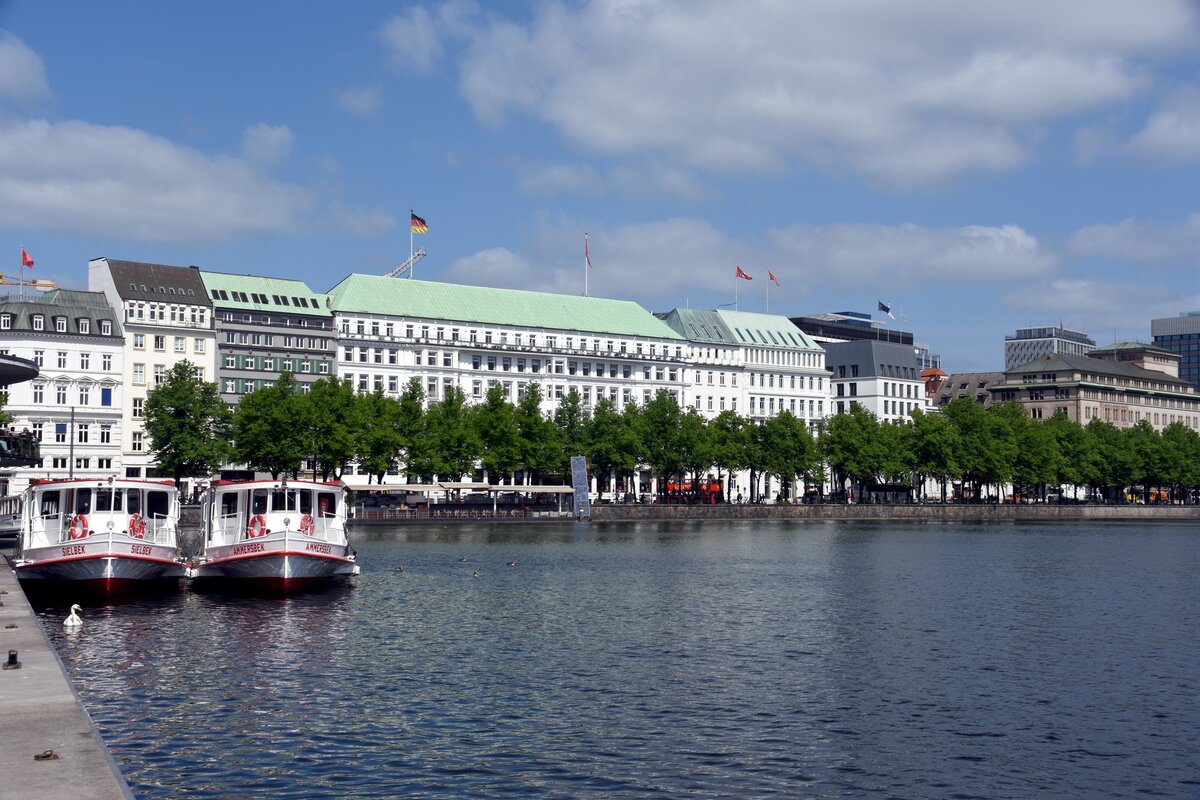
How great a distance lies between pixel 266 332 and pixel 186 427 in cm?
2779

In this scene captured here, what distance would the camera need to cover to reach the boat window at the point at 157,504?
6391 cm

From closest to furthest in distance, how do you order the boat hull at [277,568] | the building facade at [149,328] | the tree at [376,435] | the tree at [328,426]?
1. the boat hull at [277,568]
2. the tree at [328,426]
3. the tree at [376,435]
4. the building facade at [149,328]

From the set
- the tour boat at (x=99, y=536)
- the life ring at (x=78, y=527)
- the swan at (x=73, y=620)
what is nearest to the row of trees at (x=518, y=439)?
the tour boat at (x=99, y=536)

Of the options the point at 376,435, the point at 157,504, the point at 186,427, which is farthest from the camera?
the point at 376,435

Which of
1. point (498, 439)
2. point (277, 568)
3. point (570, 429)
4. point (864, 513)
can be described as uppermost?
point (570, 429)

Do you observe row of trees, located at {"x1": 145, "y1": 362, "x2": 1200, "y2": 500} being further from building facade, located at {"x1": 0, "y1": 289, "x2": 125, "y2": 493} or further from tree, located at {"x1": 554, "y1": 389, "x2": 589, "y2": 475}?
building facade, located at {"x1": 0, "y1": 289, "x2": 125, "y2": 493}

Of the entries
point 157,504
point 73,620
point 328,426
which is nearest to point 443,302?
point 328,426

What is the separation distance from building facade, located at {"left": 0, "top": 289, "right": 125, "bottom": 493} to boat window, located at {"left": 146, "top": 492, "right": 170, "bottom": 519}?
85467 millimetres

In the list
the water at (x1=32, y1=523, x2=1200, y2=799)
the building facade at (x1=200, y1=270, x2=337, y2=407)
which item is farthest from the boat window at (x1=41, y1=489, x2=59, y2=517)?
the building facade at (x1=200, y1=270, x2=337, y2=407)

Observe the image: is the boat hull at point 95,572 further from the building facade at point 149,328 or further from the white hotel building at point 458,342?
the white hotel building at point 458,342

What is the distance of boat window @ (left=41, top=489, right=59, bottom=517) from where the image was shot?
204ft

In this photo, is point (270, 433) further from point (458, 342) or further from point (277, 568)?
point (277, 568)

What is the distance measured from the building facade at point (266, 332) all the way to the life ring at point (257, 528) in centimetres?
9919

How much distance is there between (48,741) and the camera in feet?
76.0
